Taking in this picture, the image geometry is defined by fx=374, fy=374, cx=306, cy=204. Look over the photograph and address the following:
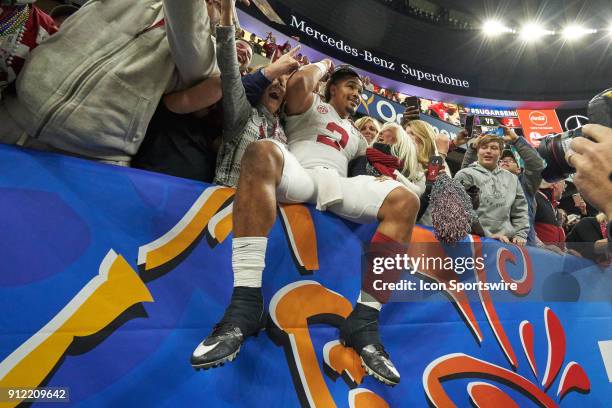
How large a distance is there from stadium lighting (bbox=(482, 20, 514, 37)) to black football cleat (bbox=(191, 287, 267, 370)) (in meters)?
12.3

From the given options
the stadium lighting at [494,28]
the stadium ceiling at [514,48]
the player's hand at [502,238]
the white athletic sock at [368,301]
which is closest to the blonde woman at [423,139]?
the player's hand at [502,238]

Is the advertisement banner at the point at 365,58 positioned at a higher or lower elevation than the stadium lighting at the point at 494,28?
lower

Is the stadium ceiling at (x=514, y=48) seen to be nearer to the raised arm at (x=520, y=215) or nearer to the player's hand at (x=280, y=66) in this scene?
the raised arm at (x=520, y=215)

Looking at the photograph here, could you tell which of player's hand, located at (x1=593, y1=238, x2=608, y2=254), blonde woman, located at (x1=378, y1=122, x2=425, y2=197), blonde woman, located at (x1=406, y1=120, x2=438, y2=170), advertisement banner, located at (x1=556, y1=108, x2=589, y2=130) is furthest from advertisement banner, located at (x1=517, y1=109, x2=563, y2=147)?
blonde woman, located at (x1=378, y1=122, x2=425, y2=197)

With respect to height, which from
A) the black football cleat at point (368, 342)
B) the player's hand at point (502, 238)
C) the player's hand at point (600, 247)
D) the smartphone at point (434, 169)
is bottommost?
the black football cleat at point (368, 342)

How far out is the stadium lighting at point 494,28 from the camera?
36.0 feet

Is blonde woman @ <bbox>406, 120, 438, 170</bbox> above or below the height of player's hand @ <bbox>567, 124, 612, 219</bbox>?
above

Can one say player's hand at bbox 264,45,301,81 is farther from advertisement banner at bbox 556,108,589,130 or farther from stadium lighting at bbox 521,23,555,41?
stadium lighting at bbox 521,23,555,41

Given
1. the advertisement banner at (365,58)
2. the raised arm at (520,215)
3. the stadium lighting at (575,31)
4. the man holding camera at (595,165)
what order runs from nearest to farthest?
the man holding camera at (595,165) < the raised arm at (520,215) < the advertisement banner at (365,58) < the stadium lighting at (575,31)

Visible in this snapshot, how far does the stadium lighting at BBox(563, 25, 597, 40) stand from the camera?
10.8 meters

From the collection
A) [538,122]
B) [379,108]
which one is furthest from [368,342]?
[538,122]

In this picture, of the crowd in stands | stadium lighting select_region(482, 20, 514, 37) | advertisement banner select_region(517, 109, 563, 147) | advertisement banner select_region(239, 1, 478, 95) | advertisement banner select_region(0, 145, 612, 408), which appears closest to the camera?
advertisement banner select_region(0, 145, 612, 408)

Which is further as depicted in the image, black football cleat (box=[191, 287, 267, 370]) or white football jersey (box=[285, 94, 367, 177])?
white football jersey (box=[285, 94, 367, 177])

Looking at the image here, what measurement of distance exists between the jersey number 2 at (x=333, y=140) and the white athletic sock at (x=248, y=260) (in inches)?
27.4
